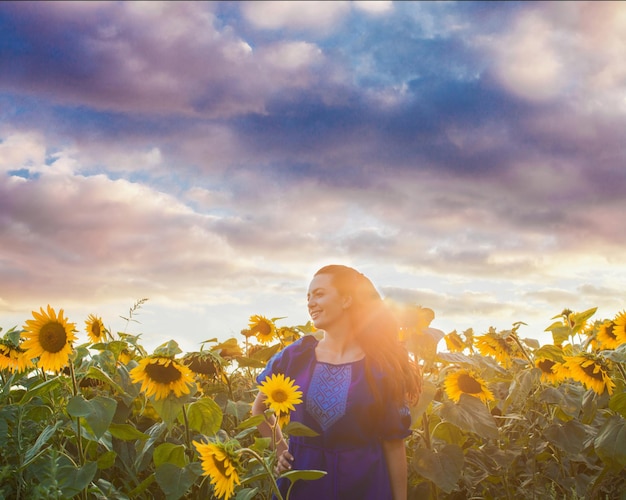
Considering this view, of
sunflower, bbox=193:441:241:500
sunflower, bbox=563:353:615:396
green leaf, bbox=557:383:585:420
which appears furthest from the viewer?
green leaf, bbox=557:383:585:420

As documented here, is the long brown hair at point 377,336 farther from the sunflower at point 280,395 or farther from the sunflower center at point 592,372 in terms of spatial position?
the sunflower center at point 592,372

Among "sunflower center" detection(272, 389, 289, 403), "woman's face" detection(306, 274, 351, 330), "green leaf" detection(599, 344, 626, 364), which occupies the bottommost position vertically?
"sunflower center" detection(272, 389, 289, 403)

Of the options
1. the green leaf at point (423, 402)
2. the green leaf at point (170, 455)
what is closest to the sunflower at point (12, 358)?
the green leaf at point (170, 455)

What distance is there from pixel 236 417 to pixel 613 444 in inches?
87.1

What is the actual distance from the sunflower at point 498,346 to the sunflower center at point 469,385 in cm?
93

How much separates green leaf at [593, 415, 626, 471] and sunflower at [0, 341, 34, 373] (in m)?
3.30

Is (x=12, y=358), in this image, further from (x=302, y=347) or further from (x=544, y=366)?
(x=544, y=366)

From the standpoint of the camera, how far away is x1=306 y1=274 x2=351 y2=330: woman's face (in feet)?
13.5

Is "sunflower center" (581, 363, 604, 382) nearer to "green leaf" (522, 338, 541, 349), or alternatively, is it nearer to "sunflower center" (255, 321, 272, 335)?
"green leaf" (522, 338, 541, 349)

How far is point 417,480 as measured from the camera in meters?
4.38

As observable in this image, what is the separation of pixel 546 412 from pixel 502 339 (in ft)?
2.25

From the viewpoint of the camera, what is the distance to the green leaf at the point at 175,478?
332cm

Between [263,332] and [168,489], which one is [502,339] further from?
[168,489]

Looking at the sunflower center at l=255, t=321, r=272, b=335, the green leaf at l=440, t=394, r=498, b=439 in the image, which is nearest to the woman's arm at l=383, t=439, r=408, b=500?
the green leaf at l=440, t=394, r=498, b=439
